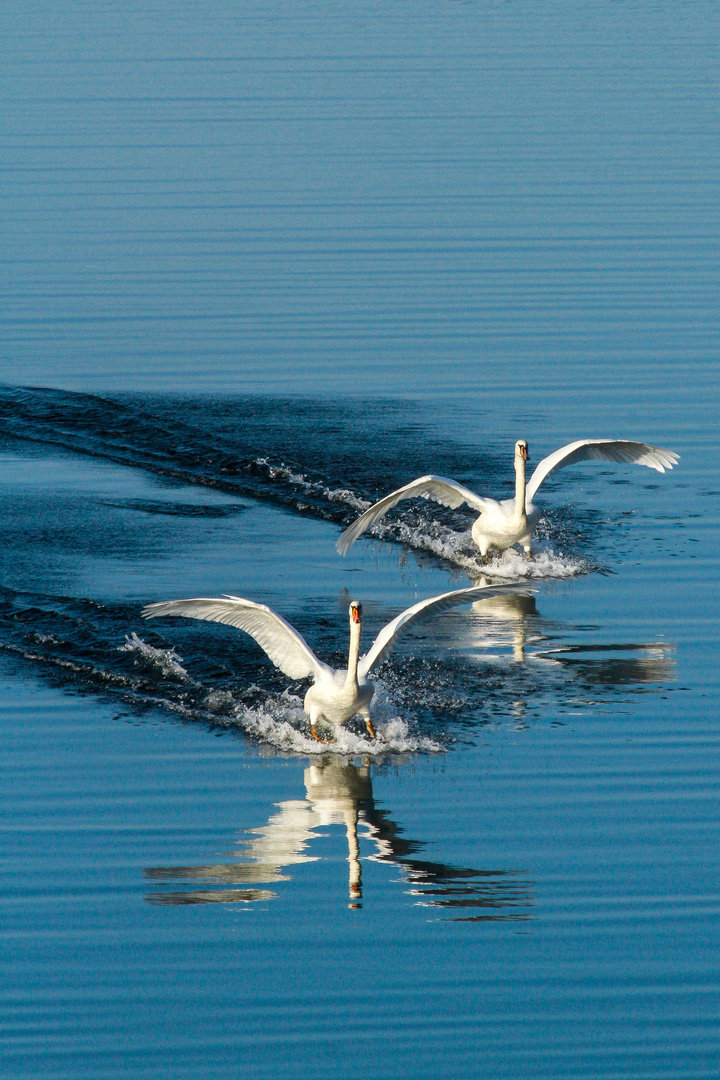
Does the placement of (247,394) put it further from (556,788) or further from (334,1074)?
(334,1074)

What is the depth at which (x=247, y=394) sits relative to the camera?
2312 centimetres

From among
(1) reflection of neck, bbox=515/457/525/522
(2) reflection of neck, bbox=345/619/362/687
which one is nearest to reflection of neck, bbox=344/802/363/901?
(2) reflection of neck, bbox=345/619/362/687

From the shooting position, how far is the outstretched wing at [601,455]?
1761cm

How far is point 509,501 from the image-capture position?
1762cm

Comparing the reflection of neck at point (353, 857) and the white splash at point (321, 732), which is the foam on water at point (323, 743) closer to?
the white splash at point (321, 732)

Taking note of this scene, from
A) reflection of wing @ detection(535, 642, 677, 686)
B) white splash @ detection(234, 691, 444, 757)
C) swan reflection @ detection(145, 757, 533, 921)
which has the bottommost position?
swan reflection @ detection(145, 757, 533, 921)

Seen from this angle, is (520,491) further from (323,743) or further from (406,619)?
(323,743)

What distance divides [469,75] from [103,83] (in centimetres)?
1062

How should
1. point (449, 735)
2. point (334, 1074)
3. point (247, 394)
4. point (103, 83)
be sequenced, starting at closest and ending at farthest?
point (334, 1074), point (449, 735), point (247, 394), point (103, 83)

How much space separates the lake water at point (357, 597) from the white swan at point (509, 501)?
1.60ft

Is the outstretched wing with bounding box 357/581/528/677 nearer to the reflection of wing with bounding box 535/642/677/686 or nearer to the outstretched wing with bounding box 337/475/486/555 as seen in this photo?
the reflection of wing with bounding box 535/642/677/686

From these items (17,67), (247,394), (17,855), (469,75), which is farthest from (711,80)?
(17,855)

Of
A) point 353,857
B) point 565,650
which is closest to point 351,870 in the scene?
point 353,857

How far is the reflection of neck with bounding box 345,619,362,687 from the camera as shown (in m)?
12.7
